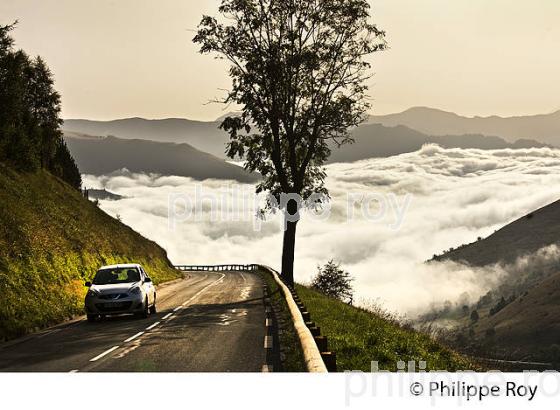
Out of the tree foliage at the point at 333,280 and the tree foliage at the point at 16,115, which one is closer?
the tree foliage at the point at 16,115

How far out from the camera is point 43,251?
3031cm

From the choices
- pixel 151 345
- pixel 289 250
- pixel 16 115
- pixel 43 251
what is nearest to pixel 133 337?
pixel 151 345

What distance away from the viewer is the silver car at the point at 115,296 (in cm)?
2294

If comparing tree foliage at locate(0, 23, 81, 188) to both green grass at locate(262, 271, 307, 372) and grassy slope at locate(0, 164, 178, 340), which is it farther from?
green grass at locate(262, 271, 307, 372)

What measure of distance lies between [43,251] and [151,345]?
15.3 meters

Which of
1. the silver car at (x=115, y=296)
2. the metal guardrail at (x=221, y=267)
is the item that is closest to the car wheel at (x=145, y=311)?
the silver car at (x=115, y=296)

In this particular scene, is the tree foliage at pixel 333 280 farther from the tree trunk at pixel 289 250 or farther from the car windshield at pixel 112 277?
the car windshield at pixel 112 277

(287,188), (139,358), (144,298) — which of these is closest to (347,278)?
(287,188)

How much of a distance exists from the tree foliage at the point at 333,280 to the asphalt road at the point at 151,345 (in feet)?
170

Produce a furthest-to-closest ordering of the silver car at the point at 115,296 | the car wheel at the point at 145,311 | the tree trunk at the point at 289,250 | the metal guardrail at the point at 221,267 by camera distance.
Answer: the metal guardrail at the point at 221,267
the tree trunk at the point at 289,250
the car wheel at the point at 145,311
the silver car at the point at 115,296

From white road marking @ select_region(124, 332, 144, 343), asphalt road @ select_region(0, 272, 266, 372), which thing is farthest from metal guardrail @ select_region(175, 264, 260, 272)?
white road marking @ select_region(124, 332, 144, 343)

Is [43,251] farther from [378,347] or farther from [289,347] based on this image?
[378,347]

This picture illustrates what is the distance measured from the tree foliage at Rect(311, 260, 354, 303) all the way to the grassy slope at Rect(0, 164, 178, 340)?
2917 cm
